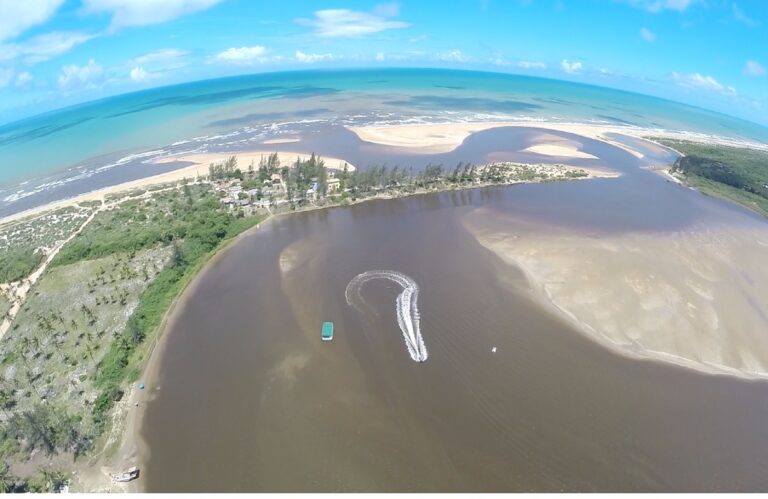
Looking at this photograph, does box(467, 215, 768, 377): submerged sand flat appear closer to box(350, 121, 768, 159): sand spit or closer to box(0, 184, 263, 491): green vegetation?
box(0, 184, 263, 491): green vegetation

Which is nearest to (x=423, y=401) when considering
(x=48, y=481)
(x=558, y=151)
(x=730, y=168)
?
(x=48, y=481)

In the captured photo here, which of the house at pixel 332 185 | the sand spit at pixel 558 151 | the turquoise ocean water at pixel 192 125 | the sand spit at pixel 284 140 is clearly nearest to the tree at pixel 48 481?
the house at pixel 332 185

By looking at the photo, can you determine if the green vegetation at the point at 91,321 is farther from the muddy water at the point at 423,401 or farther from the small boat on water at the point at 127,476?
the small boat on water at the point at 127,476

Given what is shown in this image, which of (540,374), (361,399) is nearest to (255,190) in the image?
(361,399)

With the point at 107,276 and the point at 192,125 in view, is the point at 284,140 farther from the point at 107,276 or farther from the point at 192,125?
the point at 107,276

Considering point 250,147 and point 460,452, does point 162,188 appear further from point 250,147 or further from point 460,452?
point 460,452

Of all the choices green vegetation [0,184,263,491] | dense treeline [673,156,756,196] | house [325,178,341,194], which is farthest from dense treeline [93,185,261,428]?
dense treeline [673,156,756,196]
